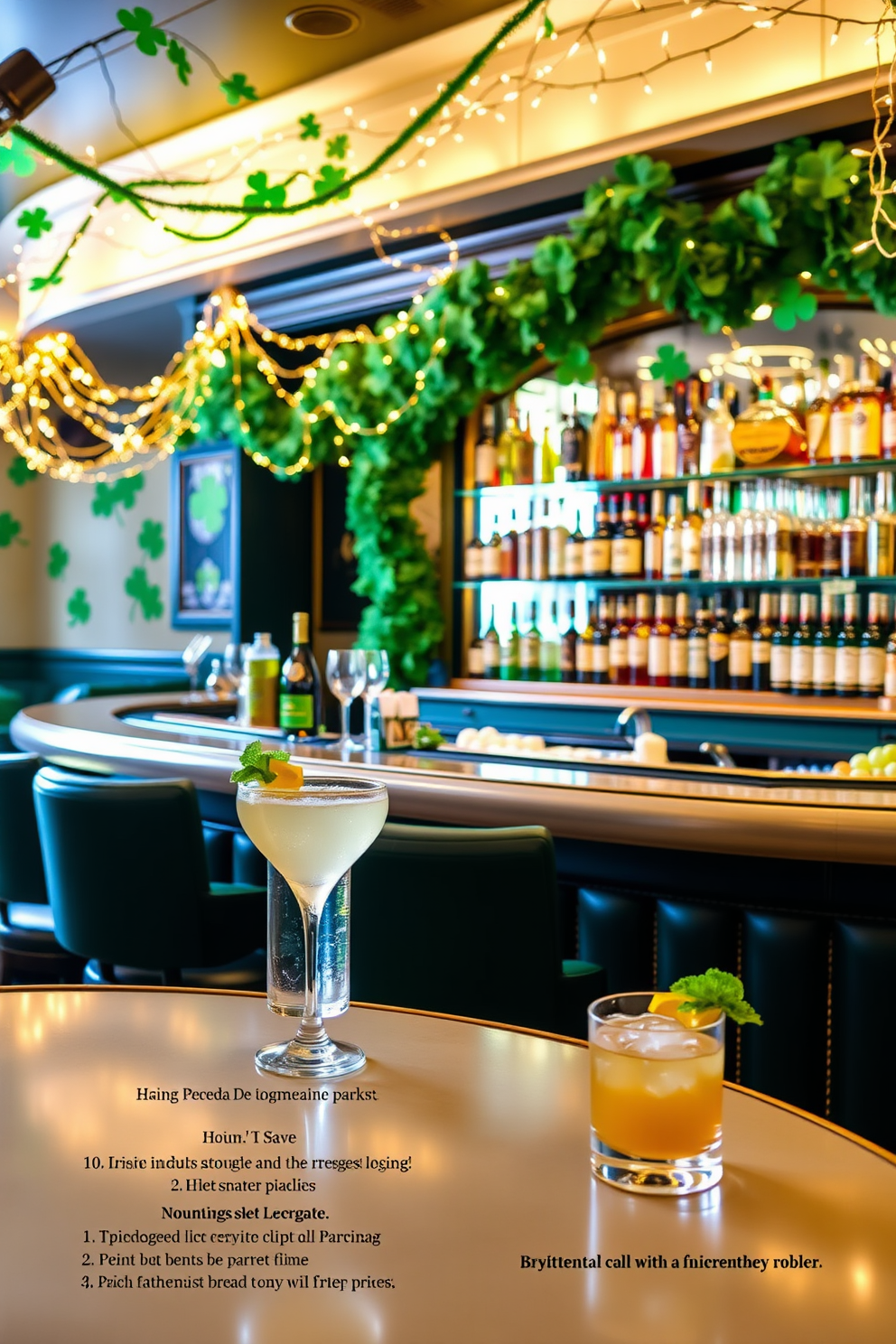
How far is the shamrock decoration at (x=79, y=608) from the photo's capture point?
27.0 ft

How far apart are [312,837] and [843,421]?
12.6ft

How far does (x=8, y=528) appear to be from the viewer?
8.55 meters

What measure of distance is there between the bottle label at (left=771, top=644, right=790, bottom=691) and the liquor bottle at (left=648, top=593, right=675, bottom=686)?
43 centimetres

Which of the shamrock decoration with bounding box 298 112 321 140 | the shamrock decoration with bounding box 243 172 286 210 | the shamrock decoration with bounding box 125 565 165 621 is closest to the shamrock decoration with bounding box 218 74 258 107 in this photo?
the shamrock decoration with bounding box 243 172 286 210

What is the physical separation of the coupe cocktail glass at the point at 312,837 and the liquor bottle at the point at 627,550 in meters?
3.99

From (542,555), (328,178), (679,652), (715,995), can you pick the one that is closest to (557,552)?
(542,555)

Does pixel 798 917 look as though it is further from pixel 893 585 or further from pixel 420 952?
pixel 893 585

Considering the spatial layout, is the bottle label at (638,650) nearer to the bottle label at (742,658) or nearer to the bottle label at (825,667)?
the bottle label at (742,658)

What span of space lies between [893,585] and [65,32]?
3432mm

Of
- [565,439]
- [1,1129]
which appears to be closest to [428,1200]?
[1,1129]

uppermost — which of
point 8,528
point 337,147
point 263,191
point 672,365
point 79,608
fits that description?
point 337,147

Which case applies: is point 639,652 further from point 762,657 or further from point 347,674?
point 347,674

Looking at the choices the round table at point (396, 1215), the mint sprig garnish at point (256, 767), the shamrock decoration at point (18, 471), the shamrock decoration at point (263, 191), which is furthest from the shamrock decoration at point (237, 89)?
the shamrock decoration at point (18, 471)

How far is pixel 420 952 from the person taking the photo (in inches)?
61.1
